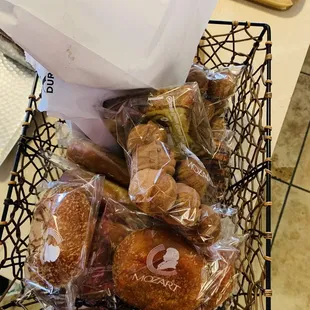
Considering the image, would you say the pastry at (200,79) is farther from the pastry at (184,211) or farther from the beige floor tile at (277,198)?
the beige floor tile at (277,198)

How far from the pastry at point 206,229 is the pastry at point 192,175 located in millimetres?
30

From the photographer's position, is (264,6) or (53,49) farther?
(264,6)

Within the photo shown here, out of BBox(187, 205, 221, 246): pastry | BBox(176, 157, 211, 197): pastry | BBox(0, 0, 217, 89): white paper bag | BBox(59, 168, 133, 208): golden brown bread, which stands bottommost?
BBox(187, 205, 221, 246): pastry

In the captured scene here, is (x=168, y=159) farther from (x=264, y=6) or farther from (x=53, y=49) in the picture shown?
(x=264, y=6)

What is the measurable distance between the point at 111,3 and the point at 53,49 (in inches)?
3.3

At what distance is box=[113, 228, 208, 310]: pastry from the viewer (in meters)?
0.48

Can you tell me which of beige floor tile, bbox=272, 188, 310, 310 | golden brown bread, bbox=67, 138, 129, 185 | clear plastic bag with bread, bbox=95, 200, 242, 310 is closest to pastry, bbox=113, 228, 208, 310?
clear plastic bag with bread, bbox=95, 200, 242, 310

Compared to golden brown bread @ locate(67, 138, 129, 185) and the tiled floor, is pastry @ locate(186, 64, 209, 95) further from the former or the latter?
the tiled floor

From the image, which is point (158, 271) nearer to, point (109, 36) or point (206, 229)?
point (206, 229)

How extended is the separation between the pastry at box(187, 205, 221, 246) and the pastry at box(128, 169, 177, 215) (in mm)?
48

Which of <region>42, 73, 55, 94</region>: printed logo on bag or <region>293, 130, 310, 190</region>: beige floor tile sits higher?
<region>293, 130, 310, 190</region>: beige floor tile

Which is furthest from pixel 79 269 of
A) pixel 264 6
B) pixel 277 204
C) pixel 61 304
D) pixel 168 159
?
pixel 277 204

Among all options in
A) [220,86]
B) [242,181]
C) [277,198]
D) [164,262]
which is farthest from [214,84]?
[277,198]

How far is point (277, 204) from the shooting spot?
3.98ft
